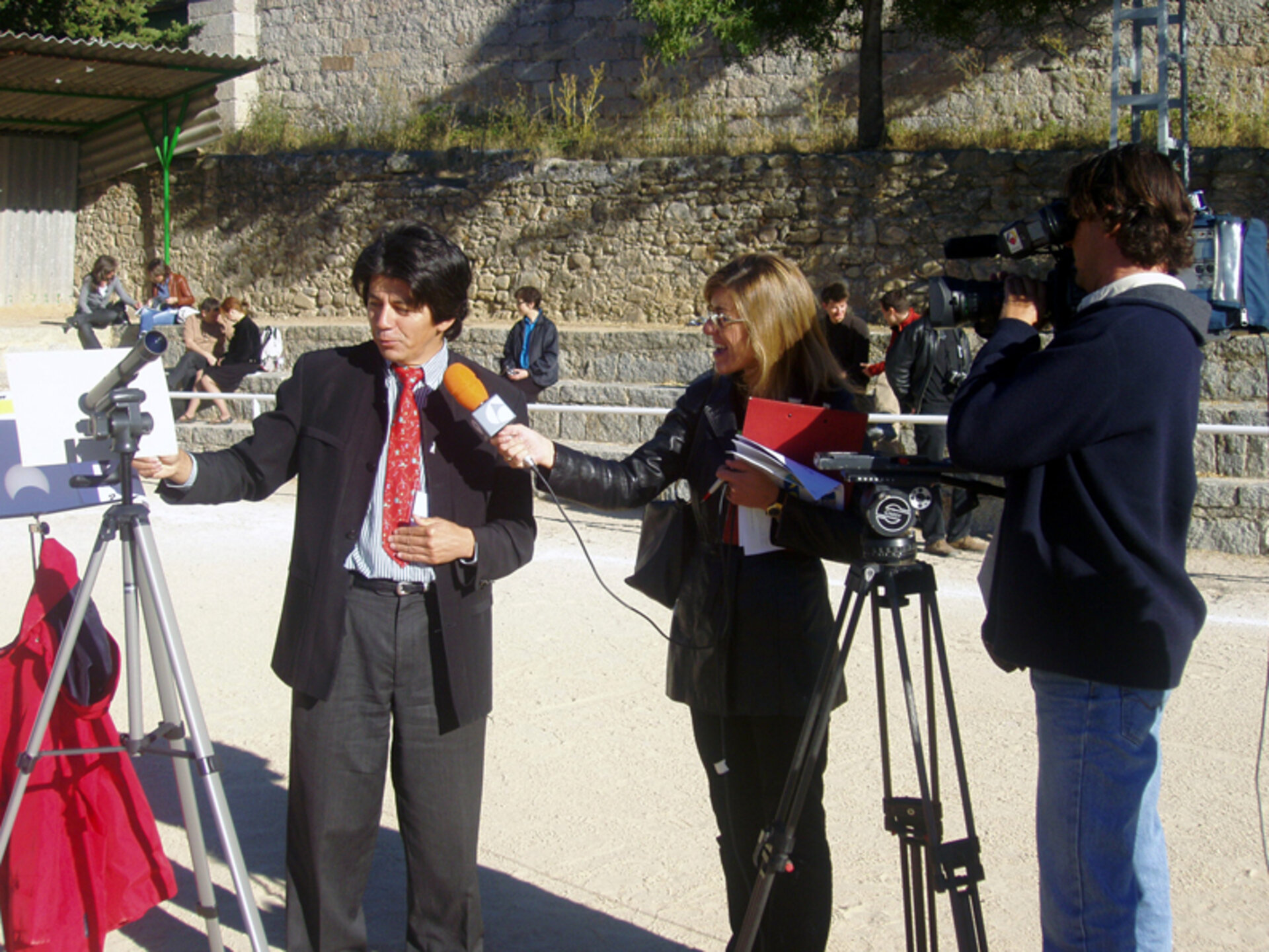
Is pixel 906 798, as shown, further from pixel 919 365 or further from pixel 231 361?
pixel 231 361

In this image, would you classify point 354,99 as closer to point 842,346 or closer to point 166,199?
point 166,199

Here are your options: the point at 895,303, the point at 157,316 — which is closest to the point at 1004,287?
the point at 895,303

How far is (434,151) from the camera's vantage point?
15.9 meters

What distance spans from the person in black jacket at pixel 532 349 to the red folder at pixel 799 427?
25.2 ft

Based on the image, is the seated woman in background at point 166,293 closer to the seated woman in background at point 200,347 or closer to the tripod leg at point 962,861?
the seated woman in background at point 200,347

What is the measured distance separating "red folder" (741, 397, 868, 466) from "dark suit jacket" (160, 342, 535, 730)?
0.56 metres

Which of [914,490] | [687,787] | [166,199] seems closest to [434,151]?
[166,199]

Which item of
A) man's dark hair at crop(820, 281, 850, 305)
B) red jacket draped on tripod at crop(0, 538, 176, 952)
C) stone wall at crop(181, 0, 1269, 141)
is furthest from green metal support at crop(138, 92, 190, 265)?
red jacket draped on tripod at crop(0, 538, 176, 952)

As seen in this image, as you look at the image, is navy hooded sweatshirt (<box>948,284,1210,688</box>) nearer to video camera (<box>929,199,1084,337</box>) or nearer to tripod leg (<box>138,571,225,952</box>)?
video camera (<box>929,199,1084,337</box>)

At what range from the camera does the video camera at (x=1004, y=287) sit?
202 cm

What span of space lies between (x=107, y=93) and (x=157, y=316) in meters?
4.03

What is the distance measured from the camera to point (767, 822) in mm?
2420

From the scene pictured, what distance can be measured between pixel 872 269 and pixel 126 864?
11723 millimetres

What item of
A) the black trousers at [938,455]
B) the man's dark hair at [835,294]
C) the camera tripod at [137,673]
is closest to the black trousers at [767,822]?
the camera tripod at [137,673]
